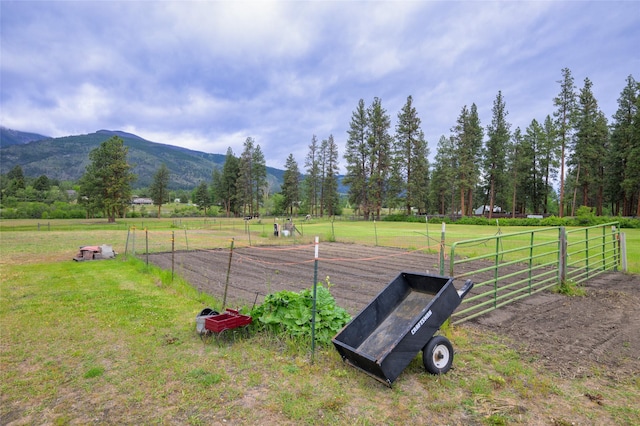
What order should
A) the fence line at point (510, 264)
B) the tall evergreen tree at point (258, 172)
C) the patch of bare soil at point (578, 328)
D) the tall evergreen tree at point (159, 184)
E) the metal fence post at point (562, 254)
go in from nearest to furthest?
1. the patch of bare soil at point (578, 328)
2. the fence line at point (510, 264)
3. the metal fence post at point (562, 254)
4. the tall evergreen tree at point (258, 172)
5. the tall evergreen tree at point (159, 184)

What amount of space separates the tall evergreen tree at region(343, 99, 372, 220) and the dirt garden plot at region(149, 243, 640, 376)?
5002 cm

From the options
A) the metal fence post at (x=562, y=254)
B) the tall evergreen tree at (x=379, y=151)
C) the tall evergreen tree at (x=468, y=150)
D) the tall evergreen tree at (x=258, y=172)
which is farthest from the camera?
the tall evergreen tree at (x=258, y=172)

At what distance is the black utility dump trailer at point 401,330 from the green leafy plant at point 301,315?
642mm

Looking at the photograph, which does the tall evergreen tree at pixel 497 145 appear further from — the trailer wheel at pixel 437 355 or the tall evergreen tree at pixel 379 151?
the trailer wheel at pixel 437 355

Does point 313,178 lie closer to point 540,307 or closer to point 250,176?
point 250,176

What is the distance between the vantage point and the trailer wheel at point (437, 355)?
3.77 metres

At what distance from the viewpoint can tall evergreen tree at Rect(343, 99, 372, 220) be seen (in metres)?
62.8

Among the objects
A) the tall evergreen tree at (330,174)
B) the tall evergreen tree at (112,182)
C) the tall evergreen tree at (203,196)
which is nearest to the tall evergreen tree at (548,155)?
the tall evergreen tree at (330,174)

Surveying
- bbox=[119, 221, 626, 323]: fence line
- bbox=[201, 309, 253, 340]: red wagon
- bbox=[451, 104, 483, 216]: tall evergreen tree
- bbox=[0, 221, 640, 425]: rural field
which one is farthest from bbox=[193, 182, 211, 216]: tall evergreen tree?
bbox=[201, 309, 253, 340]: red wagon

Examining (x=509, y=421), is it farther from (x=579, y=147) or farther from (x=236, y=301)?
(x=579, y=147)

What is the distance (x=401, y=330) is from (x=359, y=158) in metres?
61.2

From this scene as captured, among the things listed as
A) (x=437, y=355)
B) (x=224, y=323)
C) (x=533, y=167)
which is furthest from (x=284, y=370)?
(x=533, y=167)

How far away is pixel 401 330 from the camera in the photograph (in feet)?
13.9

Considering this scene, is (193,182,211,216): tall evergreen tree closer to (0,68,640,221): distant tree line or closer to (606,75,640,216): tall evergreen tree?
(0,68,640,221): distant tree line
